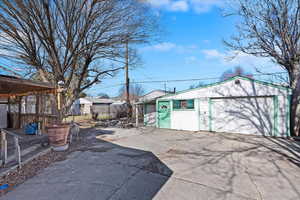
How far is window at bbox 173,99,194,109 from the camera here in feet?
33.4

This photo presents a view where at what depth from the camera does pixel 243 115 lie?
8.60m

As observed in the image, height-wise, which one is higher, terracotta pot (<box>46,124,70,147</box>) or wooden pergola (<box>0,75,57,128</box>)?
wooden pergola (<box>0,75,57,128</box>)

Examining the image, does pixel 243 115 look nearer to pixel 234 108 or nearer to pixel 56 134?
pixel 234 108

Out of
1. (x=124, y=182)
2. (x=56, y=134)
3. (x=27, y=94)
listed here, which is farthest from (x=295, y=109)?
(x=27, y=94)

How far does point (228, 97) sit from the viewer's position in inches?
352

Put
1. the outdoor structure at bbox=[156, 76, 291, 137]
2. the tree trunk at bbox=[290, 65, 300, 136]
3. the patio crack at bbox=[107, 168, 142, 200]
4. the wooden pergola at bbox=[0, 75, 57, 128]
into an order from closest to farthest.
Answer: the patio crack at bbox=[107, 168, 142, 200] < the wooden pergola at bbox=[0, 75, 57, 128] < the tree trunk at bbox=[290, 65, 300, 136] < the outdoor structure at bbox=[156, 76, 291, 137]

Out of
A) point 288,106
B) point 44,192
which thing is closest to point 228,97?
point 288,106

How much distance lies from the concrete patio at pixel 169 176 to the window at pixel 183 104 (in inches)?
195

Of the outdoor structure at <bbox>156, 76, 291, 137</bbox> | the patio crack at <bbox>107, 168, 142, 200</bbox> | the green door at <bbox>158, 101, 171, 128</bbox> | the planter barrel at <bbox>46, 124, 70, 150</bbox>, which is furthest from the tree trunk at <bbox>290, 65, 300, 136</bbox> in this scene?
the planter barrel at <bbox>46, 124, 70, 150</bbox>

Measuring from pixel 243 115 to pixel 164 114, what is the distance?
16.6 ft

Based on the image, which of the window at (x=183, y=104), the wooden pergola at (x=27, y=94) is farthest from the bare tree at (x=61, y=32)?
the window at (x=183, y=104)

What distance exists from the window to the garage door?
129 cm

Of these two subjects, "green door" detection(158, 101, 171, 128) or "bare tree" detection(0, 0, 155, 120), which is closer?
"bare tree" detection(0, 0, 155, 120)

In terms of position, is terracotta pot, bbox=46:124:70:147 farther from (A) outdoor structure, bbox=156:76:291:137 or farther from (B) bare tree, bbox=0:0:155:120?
(A) outdoor structure, bbox=156:76:291:137
